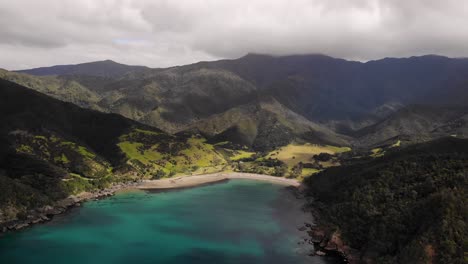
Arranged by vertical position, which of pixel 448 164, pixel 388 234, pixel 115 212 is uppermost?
pixel 448 164

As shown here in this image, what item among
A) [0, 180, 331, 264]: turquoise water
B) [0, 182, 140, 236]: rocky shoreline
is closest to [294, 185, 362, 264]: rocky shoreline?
[0, 180, 331, 264]: turquoise water

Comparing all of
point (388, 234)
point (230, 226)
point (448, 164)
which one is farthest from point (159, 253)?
point (448, 164)

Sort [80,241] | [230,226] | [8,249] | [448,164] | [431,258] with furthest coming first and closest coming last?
[230,226]
[448,164]
[80,241]
[8,249]
[431,258]

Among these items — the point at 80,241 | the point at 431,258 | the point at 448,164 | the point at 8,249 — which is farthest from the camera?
the point at 448,164

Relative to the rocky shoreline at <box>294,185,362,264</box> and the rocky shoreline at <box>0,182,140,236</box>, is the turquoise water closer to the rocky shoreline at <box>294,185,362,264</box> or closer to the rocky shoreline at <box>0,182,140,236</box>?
the rocky shoreline at <box>0,182,140,236</box>

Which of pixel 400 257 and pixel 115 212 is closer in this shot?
pixel 400 257

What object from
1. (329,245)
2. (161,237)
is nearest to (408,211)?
(329,245)

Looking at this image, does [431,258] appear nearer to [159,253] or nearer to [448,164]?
[448,164]

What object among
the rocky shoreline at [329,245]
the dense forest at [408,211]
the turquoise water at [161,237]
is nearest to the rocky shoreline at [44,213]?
the turquoise water at [161,237]
